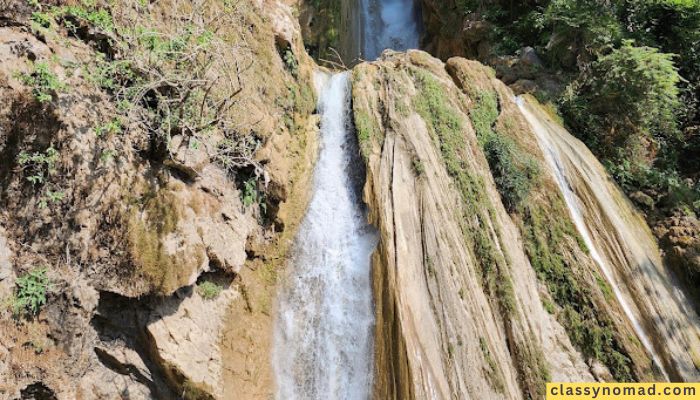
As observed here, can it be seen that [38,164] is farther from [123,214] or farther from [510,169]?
[510,169]

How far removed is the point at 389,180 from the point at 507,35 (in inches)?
351

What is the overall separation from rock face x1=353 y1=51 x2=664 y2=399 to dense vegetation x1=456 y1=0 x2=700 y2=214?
8.42ft

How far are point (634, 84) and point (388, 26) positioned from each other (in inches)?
521

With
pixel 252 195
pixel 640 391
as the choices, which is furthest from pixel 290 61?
pixel 640 391

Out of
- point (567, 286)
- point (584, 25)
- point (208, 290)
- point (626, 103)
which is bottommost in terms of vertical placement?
point (208, 290)

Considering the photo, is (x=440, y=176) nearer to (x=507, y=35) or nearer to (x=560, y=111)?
(x=560, y=111)

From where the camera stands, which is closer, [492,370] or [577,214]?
[492,370]

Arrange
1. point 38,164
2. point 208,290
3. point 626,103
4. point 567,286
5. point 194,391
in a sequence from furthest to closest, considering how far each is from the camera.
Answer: point 626,103 → point 567,286 → point 208,290 → point 194,391 → point 38,164

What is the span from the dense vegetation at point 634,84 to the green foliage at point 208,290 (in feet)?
31.3

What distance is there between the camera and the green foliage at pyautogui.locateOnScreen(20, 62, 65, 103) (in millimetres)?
5016

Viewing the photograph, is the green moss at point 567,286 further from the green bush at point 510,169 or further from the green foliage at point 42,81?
the green foliage at point 42,81

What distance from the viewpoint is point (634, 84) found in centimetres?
1048

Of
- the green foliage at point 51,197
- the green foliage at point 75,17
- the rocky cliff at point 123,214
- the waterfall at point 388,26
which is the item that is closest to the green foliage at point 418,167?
the rocky cliff at point 123,214

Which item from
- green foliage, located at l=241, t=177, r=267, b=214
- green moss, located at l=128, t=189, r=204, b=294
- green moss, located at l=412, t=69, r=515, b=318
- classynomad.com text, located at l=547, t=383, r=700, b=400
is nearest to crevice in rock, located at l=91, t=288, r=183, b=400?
green moss, located at l=128, t=189, r=204, b=294
